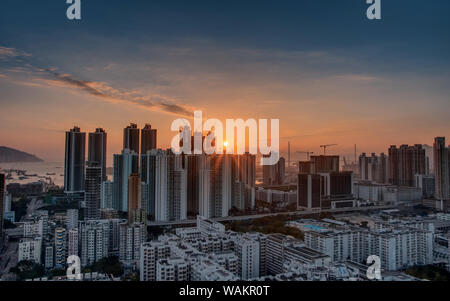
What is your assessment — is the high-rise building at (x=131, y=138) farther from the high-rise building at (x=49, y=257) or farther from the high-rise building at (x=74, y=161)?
the high-rise building at (x=49, y=257)

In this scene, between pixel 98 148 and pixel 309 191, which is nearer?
pixel 98 148

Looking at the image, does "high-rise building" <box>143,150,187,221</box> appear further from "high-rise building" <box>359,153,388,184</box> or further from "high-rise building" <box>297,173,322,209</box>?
"high-rise building" <box>359,153,388,184</box>

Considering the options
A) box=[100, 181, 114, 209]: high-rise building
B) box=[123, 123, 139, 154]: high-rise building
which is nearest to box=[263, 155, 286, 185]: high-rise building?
box=[123, 123, 139, 154]: high-rise building

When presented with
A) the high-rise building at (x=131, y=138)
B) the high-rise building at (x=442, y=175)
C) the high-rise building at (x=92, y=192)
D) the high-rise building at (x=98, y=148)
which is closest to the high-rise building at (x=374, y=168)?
the high-rise building at (x=442, y=175)

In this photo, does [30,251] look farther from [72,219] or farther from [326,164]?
[326,164]

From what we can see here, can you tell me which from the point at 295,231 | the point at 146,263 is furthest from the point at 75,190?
the point at 295,231

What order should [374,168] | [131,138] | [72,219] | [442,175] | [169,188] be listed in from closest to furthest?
[72,219] < [169,188] < [131,138] < [442,175] < [374,168]

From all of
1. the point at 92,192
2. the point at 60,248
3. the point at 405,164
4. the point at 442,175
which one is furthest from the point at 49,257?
the point at 405,164
